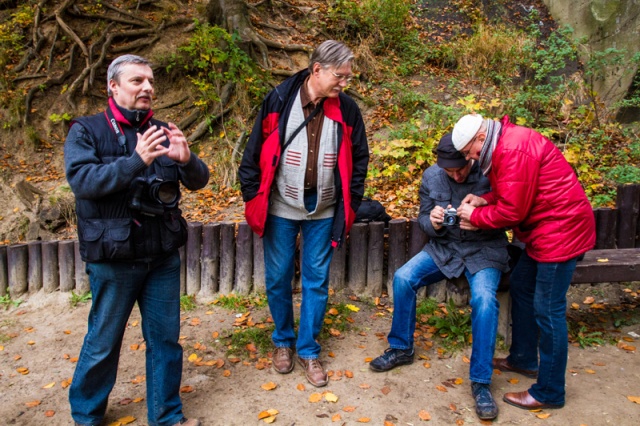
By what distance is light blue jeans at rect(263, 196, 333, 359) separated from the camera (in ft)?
Answer: 12.5

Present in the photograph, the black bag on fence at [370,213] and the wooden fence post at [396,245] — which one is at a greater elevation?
the black bag on fence at [370,213]

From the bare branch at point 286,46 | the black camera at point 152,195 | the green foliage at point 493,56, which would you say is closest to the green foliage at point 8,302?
the black camera at point 152,195

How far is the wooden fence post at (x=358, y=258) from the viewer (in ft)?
16.4

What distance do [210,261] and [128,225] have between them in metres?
2.29

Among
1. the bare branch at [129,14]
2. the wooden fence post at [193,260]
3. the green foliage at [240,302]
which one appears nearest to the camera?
the green foliage at [240,302]

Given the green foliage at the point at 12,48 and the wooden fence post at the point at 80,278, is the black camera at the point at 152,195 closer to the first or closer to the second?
the wooden fence post at the point at 80,278

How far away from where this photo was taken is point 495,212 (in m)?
3.37

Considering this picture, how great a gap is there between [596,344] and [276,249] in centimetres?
263

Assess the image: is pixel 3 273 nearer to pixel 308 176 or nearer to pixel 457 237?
pixel 308 176

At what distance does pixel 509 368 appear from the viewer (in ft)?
13.0

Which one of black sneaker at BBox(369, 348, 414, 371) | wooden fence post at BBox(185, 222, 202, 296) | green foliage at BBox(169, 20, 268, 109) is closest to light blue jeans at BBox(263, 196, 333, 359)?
black sneaker at BBox(369, 348, 414, 371)

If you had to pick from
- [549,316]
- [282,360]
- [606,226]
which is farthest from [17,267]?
[606,226]

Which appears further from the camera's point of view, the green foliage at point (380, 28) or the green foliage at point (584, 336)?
the green foliage at point (380, 28)

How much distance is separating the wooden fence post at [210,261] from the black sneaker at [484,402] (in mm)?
2579
